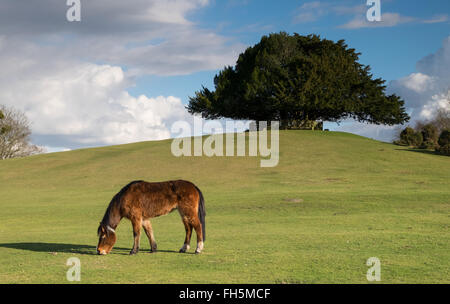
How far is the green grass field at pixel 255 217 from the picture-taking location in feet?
32.1

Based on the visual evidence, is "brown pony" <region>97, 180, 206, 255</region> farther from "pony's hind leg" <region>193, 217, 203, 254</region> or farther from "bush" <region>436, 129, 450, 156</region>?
"bush" <region>436, 129, 450, 156</region>

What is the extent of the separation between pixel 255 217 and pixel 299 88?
44420 millimetres

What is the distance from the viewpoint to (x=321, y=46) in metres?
68.6

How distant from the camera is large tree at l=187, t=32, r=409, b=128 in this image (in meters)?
62.6

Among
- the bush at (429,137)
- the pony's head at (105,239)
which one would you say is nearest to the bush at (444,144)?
the bush at (429,137)

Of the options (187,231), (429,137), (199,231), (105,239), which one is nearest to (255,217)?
(187,231)

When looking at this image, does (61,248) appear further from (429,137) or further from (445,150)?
(429,137)

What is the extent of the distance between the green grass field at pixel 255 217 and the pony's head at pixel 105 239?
0.79 ft

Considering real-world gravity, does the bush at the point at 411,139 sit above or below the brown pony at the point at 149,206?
above

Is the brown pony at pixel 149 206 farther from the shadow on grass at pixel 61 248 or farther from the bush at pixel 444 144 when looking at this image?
the bush at pixel 444 144

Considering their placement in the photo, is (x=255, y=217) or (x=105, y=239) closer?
(x=105, y=239)

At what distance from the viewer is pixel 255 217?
20.2m
